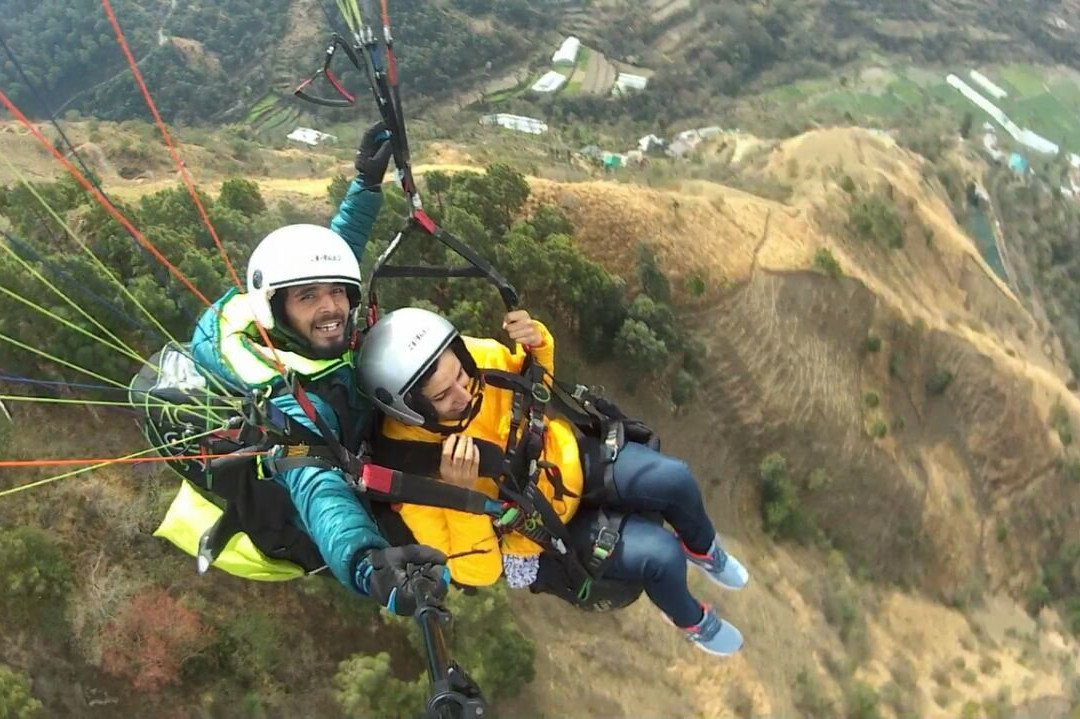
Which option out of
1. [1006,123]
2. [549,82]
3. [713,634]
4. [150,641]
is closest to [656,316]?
[713,634]

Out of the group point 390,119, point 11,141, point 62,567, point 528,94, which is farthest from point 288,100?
point 390,119

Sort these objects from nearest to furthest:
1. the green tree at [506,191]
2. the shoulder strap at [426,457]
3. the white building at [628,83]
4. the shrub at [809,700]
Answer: the shoulder strap at [426,457], the shrub at [809,700], the green tree at [506,191], the white building at [628,83]

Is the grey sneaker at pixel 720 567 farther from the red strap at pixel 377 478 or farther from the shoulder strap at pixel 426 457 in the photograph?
the red strap at pixel 377 478

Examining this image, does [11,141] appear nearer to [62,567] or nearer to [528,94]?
[62,567]

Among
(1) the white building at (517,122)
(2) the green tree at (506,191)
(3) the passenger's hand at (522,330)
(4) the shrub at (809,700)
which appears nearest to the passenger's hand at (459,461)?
(3) the passenger's hand at (522,330)

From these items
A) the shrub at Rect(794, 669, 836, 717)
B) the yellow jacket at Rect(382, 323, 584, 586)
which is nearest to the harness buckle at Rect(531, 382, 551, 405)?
the yellow jacket at Rect(382, 323, 584, 586)

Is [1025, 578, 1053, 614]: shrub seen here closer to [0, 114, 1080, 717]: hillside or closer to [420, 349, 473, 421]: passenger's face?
[0, 114, 1080, 717]: hillside

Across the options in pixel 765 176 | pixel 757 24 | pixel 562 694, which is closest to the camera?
pixel 562 694
